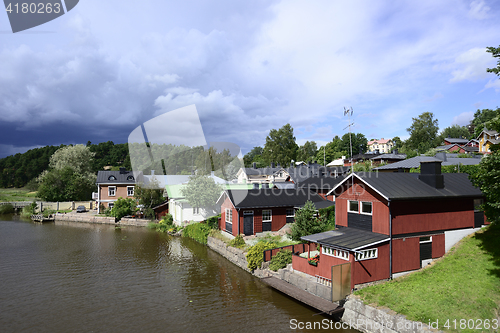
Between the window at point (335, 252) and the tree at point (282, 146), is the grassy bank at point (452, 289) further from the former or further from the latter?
the tree at point (282, 146)

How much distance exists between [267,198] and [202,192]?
9.92 meters

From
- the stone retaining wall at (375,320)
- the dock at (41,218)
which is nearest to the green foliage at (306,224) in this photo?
the stone retaining wall at (375,320)

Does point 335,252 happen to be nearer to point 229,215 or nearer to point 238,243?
point 238,243

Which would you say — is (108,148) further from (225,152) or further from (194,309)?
(194,309)

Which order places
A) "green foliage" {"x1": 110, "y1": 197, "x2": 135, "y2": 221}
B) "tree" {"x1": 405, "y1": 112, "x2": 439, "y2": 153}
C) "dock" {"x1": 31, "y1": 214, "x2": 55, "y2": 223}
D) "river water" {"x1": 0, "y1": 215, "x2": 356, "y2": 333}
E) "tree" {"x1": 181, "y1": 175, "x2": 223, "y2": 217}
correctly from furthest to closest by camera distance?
"tree" {"x1": 405, "y1": 112, "x2": 439, "y2": 153} < "dock" {"x1": 31, "y1": 214, "x2": 55, "y2": 223} < "green foliage" {"x1": 110, "y1": 197, "x2": 135, "y2": 221} < "tree" {"x1": 181, "y1": 175, "x2": 223, "y2": 217} < "river water" {"x1": 0, "y1": 215, "x2": 356, "y2": 333}

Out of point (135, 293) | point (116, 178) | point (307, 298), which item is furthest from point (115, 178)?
point (307, 298)

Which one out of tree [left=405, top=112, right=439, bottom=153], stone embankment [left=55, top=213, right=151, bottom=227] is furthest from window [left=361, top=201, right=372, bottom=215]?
tree [left=405, top=112, right=439, bottom=153]

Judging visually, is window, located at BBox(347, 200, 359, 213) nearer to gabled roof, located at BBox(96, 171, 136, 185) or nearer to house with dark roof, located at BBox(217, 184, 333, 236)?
house with dark roof, located at BBox(217, 184, 333, 236)

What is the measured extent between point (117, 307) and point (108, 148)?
119657mm

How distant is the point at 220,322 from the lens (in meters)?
13.7

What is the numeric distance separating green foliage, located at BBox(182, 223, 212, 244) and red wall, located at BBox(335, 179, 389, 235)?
16.1 m

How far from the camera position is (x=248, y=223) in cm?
2748

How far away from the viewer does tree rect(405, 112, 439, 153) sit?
257ft

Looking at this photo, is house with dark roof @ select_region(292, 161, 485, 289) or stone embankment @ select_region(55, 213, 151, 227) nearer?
house with dark roof @ select_region(292, 161, 485, 289)
